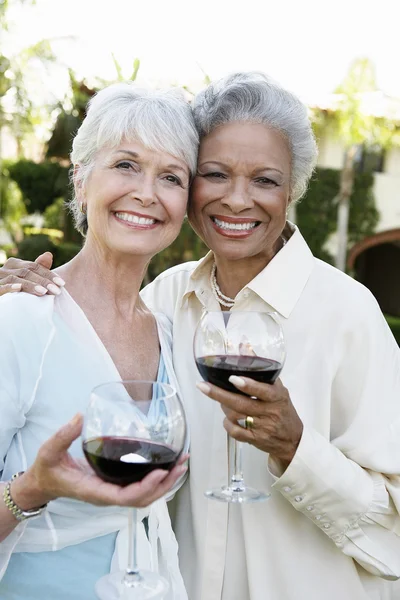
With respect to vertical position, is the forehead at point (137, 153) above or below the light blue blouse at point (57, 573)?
above

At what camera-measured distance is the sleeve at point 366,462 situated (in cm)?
265

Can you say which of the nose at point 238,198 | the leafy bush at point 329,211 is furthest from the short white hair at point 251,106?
the leafy bush at point 329,211

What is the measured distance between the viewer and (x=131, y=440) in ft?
5.75

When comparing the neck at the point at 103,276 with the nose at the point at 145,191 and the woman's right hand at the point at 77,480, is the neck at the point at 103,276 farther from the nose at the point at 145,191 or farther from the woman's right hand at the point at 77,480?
the woman's right hand at the point at 77,480

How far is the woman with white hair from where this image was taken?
2381mm

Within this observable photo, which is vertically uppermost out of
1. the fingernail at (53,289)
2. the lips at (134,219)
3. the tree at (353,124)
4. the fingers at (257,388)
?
the lips at (134,219)

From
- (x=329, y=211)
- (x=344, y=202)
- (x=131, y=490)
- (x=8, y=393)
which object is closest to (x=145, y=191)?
(x=8, y=393)

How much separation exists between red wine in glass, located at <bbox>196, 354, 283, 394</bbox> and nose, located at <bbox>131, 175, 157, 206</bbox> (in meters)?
0.72

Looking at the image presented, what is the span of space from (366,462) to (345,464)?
0.16m

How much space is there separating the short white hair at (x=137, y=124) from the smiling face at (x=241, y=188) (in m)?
0.11

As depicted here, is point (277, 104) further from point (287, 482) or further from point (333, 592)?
point (333, 592)

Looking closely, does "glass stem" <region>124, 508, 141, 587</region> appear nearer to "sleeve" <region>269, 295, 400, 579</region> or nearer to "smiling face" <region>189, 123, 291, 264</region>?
"sleeve" <region>269, 295, 400, 579</region>

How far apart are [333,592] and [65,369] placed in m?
1.32

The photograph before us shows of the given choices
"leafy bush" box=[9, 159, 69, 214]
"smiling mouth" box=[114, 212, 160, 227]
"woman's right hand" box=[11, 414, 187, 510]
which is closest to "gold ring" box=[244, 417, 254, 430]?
"woman's right hand" box=[11, 414, 187, 510]
